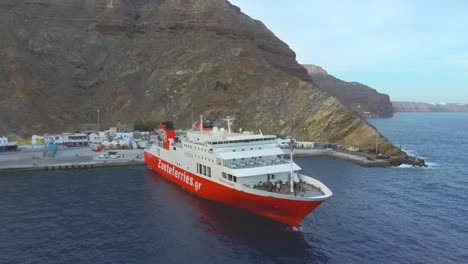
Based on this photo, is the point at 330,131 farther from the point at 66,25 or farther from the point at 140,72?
the point at 66,25

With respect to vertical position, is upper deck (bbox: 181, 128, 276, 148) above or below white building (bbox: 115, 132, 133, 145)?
above

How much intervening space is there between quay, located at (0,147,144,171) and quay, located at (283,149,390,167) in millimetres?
33233

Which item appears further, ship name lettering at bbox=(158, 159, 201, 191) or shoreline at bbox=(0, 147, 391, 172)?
shoreline at bbox=(0, 147, 391, 172)

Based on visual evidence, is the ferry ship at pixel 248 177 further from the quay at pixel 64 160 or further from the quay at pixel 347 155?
the quay at pixel 347 155

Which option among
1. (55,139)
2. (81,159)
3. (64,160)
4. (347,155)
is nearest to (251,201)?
(81,159)

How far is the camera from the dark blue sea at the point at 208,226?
94.2 feet

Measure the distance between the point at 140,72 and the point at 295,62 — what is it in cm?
6218

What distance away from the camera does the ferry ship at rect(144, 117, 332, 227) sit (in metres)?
33.6

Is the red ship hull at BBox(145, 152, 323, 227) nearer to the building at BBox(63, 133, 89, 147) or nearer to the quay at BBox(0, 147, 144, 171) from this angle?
the quay at BBox(0, 147, 144, 171)

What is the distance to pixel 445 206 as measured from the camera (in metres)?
42.1

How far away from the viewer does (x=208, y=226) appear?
3447cm

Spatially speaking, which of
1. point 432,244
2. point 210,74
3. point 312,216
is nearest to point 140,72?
point 210,74

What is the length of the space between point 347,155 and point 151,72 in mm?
71533

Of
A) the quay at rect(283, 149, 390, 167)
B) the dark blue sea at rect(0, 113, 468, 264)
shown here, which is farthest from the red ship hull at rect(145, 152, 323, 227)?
the quay at rect(283, 149, 390, 167)
